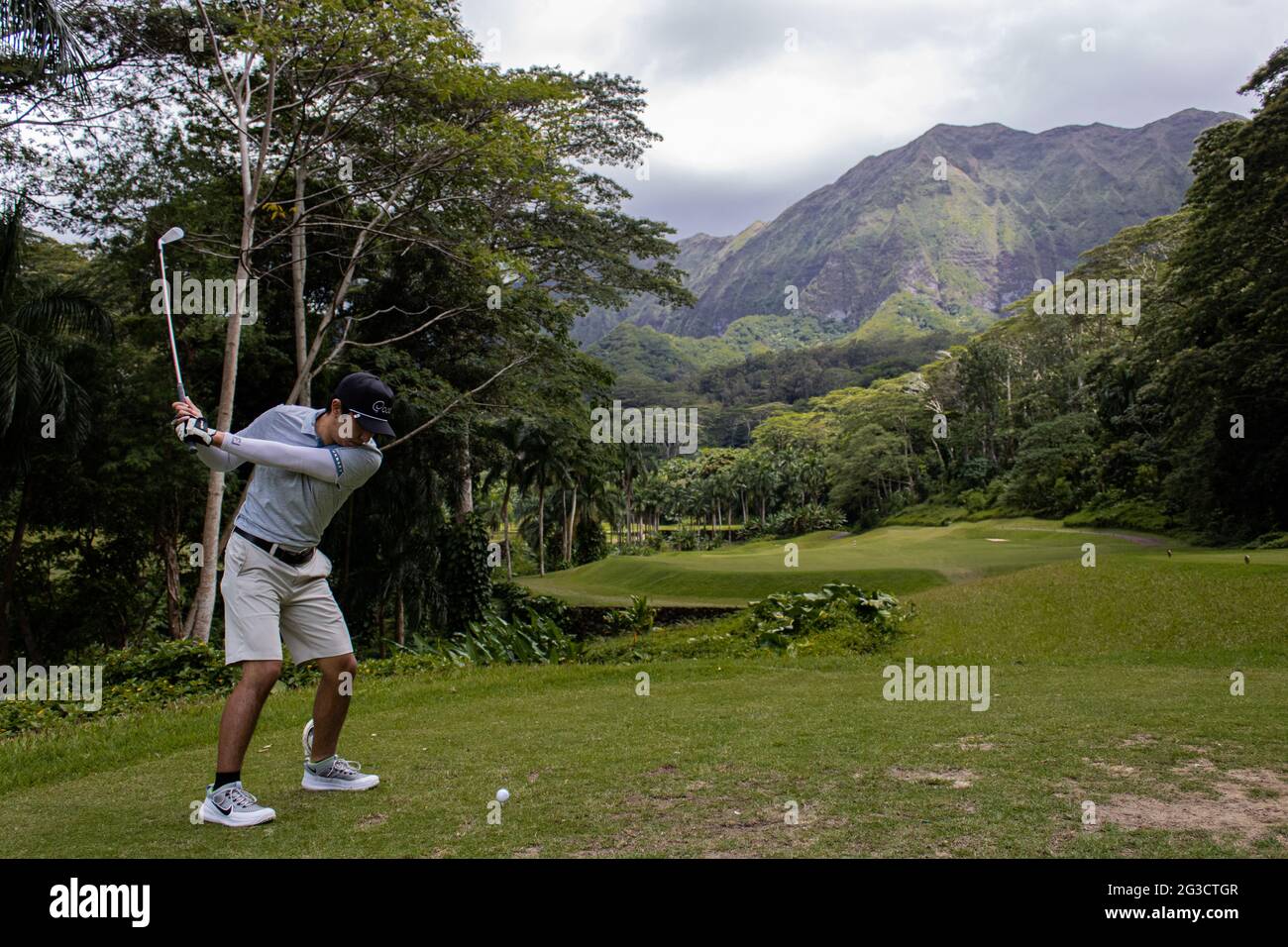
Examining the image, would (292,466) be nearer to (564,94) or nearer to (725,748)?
(725,748)

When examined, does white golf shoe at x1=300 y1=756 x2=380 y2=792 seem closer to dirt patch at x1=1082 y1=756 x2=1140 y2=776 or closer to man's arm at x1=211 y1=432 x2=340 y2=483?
man's arm at x1=211 y1=432 x2=340 y2=483

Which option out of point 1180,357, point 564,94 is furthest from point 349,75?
point 1180,357

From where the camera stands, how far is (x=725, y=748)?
20.7 ft

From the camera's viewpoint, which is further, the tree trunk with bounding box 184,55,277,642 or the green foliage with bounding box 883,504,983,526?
the green foliage with bounding box 883,504,983,526

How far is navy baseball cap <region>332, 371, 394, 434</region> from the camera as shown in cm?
502

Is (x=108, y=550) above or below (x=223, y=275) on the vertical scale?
below

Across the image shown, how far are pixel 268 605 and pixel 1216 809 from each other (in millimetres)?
5059

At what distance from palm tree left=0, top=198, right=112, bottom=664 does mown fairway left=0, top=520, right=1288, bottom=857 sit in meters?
8.98

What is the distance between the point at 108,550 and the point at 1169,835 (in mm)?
25497

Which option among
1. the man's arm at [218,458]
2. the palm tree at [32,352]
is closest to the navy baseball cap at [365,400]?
the man's arm at [218,458]

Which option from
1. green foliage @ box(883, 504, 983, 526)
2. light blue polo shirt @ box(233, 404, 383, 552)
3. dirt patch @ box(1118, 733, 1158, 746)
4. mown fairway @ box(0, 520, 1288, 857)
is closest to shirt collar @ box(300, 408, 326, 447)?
light blue polo shirt @ box(233, 404, 383, 552)

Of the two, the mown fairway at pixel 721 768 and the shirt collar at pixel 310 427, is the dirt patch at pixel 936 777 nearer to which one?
the mown fairway at pixel 721 768

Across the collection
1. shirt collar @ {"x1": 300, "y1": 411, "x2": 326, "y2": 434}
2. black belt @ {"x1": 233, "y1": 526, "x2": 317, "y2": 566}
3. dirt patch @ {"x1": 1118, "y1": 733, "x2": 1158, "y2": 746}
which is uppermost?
shirt collar @ {"x1": 300, "y1": 411, "x2": 326, "y2": 434}

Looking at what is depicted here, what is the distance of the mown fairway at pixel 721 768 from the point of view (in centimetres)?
418
